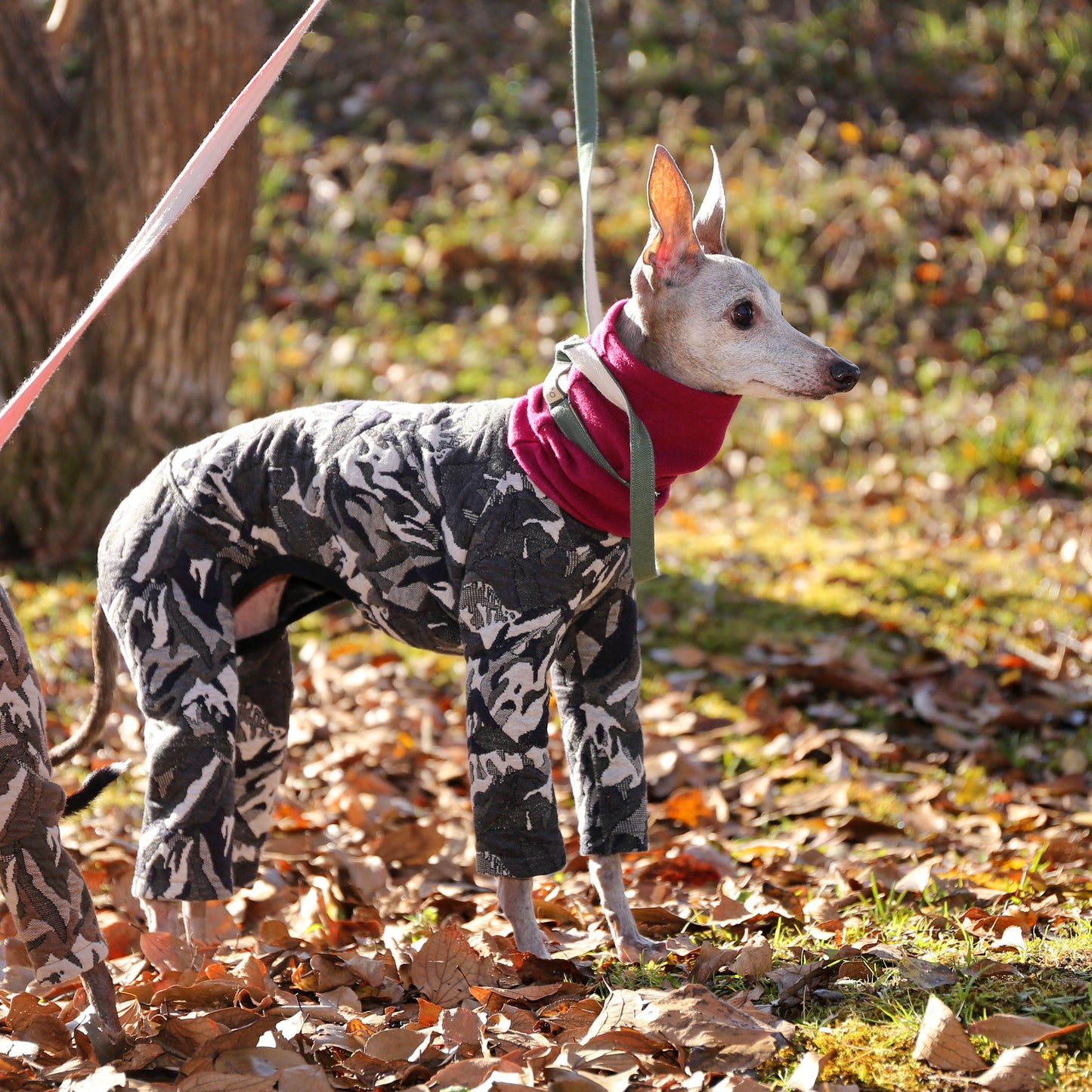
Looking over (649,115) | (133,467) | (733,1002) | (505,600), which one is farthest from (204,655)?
(649,115)

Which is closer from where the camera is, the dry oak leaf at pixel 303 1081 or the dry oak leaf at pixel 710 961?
the dry oak leaf at pixel 303 1081

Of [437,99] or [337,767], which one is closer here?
[337,767]

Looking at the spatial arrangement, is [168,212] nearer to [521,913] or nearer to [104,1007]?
[104,1007]

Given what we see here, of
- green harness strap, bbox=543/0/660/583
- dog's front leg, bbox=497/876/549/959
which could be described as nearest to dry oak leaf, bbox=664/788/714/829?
dog's front leg, bbox=497/876/549/959

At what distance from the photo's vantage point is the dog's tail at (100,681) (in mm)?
3555

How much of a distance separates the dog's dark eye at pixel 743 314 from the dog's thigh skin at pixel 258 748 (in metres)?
1.54

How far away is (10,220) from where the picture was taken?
625 centimetres

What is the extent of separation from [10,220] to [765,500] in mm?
4397

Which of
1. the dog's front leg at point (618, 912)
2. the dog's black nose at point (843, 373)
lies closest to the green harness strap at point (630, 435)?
the dog's black nose at point (843, 373)

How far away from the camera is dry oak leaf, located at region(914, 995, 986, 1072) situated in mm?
2410

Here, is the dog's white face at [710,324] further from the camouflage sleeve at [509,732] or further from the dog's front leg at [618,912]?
the dog's front leg at [618,912]

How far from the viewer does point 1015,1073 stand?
2.34 m

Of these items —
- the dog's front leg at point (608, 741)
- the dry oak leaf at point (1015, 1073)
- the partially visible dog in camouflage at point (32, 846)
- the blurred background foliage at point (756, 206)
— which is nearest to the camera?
the dry oak leaf at point (1015, 1073)

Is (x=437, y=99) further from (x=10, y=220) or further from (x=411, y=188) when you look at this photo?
(x=10, y=220)
